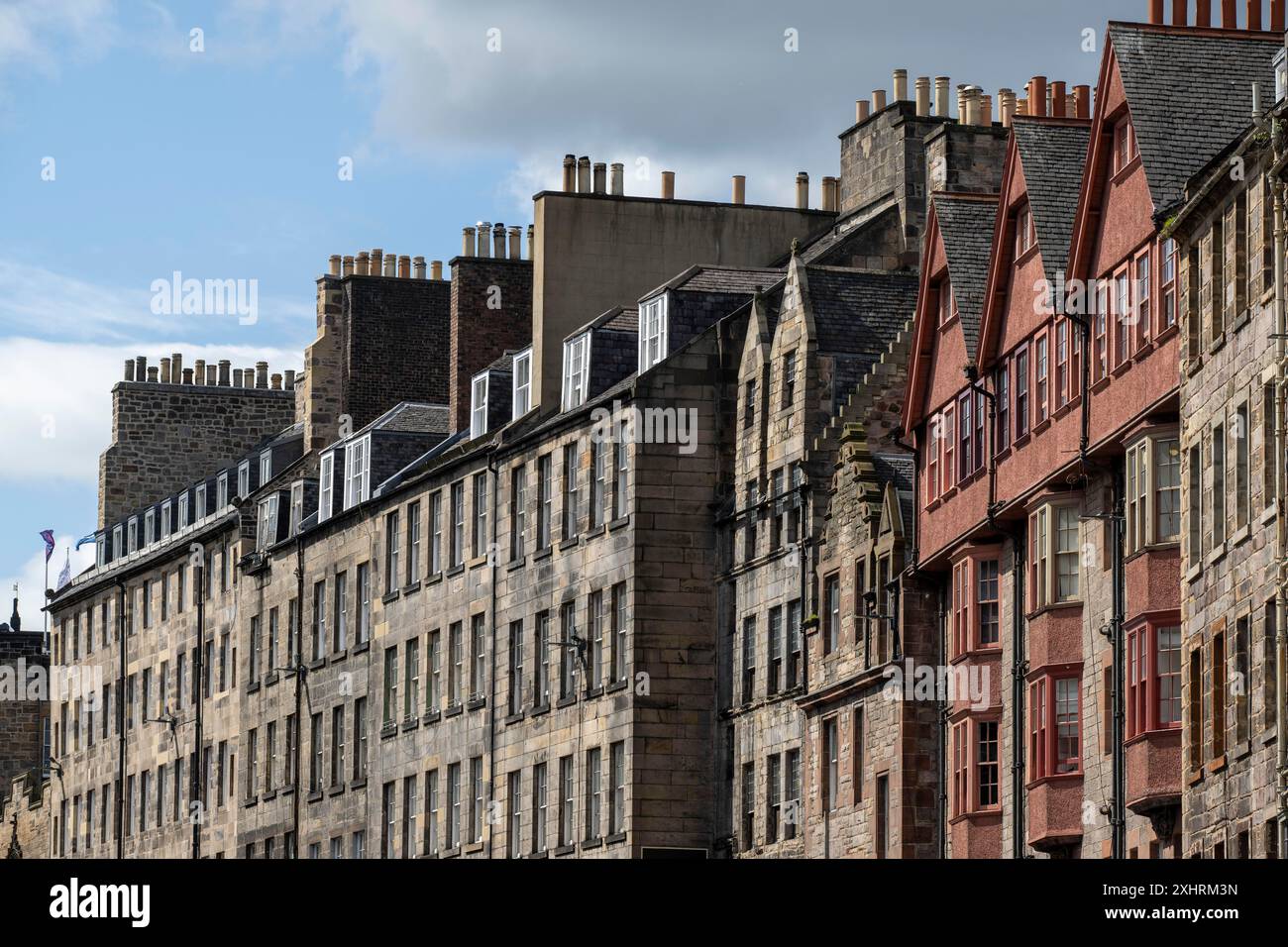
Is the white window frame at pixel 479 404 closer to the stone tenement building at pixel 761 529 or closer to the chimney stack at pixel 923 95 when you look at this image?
the stone tenement building at pixel 761 529

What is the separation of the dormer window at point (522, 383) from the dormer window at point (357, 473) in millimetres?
7974

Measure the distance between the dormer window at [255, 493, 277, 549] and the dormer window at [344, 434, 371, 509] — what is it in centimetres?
577

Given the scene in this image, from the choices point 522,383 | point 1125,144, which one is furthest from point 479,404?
point 1125,144

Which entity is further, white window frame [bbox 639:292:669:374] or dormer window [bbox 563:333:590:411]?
dormer window [bbox 563:333:590:411]

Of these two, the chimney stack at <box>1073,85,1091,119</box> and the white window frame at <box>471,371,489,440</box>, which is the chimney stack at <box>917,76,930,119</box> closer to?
the chimney stack at <box>1073,85,1091,119</box>

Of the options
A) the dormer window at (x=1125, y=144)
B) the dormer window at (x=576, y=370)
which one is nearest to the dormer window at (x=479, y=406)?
the dormer window at (x=576, y=370)

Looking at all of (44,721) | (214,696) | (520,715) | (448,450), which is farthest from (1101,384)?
(44,721)

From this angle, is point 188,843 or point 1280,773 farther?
point 188,843

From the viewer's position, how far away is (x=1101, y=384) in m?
57.0

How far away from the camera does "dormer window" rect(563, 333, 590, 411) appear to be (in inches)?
3253

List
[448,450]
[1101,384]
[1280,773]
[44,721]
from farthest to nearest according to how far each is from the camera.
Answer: [44,721], [448,450], [1101,384], [1280,773]

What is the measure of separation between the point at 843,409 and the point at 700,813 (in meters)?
10.4

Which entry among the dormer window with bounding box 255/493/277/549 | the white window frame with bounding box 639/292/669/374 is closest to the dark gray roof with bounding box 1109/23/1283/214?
the white window frame with bounding box 639/292/669/374

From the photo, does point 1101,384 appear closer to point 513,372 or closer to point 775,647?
point 775,647
